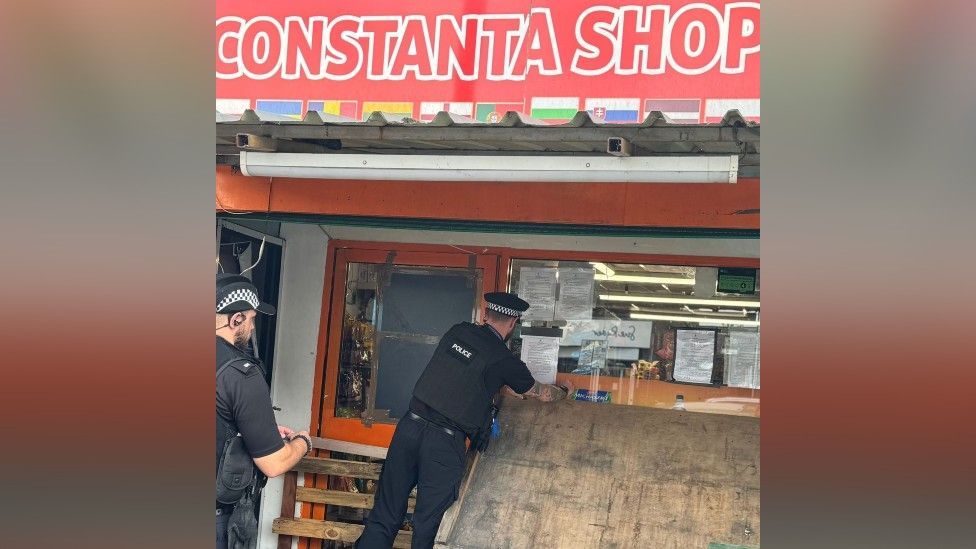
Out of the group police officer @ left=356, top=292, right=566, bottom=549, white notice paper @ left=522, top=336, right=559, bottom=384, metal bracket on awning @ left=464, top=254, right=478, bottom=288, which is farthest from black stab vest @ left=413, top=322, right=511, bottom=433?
metal bracket on awning @ left=464, top=254, right=478, bottom=288

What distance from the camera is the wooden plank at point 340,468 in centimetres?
668

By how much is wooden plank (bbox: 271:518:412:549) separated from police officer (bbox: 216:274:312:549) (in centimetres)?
170

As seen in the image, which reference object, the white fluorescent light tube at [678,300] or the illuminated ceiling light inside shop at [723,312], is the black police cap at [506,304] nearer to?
the white fluorescent light tube at [678,300]

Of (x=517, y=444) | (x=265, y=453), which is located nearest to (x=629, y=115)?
(x=517, y=444)

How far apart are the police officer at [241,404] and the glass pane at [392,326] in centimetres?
198

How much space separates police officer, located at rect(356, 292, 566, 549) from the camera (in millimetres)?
5691

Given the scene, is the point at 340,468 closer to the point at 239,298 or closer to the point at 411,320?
the point at 411,320

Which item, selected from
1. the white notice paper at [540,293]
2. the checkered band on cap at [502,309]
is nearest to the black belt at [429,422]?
the checkered band on cap at [502,309]
